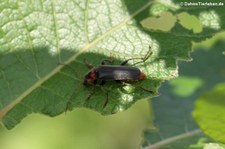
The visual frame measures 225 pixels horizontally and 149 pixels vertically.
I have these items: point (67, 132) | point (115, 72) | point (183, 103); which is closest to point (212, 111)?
point (115, 72)

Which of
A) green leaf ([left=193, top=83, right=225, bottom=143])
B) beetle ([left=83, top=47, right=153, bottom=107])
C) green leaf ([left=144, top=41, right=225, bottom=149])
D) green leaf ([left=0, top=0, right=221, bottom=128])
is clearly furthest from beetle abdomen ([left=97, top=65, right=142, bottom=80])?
green leaf ([left=193, top=83, right=225, bottom=143])

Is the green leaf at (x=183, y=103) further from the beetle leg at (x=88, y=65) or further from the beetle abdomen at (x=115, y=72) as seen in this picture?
the beetle leg at (x=88, y=65)

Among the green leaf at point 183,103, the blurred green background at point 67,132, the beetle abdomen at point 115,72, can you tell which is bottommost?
the blurred green background at point 67,132

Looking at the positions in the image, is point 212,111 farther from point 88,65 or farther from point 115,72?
point 115,72

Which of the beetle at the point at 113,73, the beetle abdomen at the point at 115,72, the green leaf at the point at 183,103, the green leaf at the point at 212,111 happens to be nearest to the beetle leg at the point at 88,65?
the beetle at the point at 113,73

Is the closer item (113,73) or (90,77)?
(90,77)

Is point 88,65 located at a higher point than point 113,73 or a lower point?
higher

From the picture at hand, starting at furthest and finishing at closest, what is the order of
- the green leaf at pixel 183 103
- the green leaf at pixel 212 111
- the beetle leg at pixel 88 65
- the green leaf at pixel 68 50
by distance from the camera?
the green leaf at pixel 183 103
the beetle leg at pixel 88 65
the green leaf at pixel 68 50
the green leaf at pixel 212 111
